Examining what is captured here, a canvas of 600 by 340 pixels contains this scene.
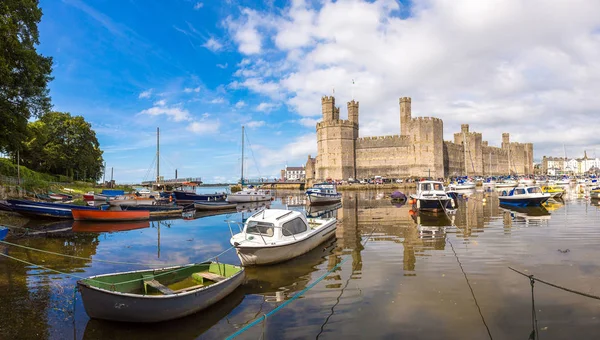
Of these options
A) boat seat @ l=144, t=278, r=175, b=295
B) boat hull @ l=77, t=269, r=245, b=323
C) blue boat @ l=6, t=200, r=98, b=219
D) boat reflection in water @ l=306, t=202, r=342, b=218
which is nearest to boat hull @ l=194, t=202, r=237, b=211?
boat reflection in water @ l=306, t=202, r=342, b=218

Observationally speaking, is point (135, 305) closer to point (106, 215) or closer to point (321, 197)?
point (106, 215)

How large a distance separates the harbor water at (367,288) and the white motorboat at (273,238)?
0.33 metres

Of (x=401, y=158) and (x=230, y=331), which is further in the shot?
(x=401, y=158)

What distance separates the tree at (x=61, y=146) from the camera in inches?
1576

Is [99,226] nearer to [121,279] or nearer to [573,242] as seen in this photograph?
[121,279]

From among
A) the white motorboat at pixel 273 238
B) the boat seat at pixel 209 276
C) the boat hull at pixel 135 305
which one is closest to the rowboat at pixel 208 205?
the white motorboat at pixel 273 238

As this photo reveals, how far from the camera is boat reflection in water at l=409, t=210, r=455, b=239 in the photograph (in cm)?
1417

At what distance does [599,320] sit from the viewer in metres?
5.85

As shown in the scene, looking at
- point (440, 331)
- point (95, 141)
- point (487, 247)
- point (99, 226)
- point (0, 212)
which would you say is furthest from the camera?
point (95, 141)

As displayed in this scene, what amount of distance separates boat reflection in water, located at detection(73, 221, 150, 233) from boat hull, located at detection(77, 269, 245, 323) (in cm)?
1283

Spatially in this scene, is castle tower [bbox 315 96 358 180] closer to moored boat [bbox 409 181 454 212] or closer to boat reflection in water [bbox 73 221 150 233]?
moored boat [bbox 409 181 454 212]

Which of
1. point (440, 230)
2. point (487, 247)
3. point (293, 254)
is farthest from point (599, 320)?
point (440, 230)

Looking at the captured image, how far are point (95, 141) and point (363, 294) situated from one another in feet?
166

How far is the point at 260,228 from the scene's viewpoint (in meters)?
10.2
